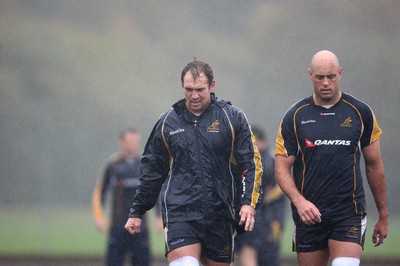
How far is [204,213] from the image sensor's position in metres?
7.63

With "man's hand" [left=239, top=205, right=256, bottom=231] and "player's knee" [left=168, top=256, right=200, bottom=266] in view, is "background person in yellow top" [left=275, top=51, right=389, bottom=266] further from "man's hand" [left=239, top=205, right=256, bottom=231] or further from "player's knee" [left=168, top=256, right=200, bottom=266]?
"player's knee" [left=168, top=256, right=200, bottom=266]

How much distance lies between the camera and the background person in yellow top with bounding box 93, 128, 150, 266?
12539 mm

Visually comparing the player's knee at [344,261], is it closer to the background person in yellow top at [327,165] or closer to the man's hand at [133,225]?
the background person in yellow top at [327,165]

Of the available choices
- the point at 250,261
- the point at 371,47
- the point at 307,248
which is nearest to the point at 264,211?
the point at 250,261

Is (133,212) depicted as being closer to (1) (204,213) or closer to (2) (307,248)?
(1) (204,213)

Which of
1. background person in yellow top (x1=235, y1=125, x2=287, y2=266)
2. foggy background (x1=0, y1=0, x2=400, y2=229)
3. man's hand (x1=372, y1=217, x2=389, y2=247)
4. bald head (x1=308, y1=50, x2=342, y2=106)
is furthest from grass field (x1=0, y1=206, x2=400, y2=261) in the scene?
bald head (x1=308, y1=50, x2=342, y2=106)

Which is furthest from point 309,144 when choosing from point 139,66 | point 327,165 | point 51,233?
point 51,233

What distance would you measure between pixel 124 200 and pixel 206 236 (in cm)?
518

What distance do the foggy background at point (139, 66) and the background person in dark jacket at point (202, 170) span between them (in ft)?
32.6

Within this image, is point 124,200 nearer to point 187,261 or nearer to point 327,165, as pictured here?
point 187,261

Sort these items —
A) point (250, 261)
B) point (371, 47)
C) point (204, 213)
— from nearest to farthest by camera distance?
point (204, 213)
point (250, 261)
point (371, 47)

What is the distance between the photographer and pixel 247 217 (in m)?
7.51

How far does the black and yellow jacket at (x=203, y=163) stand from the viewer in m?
7.63

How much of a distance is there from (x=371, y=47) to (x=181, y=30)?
3449 mm
